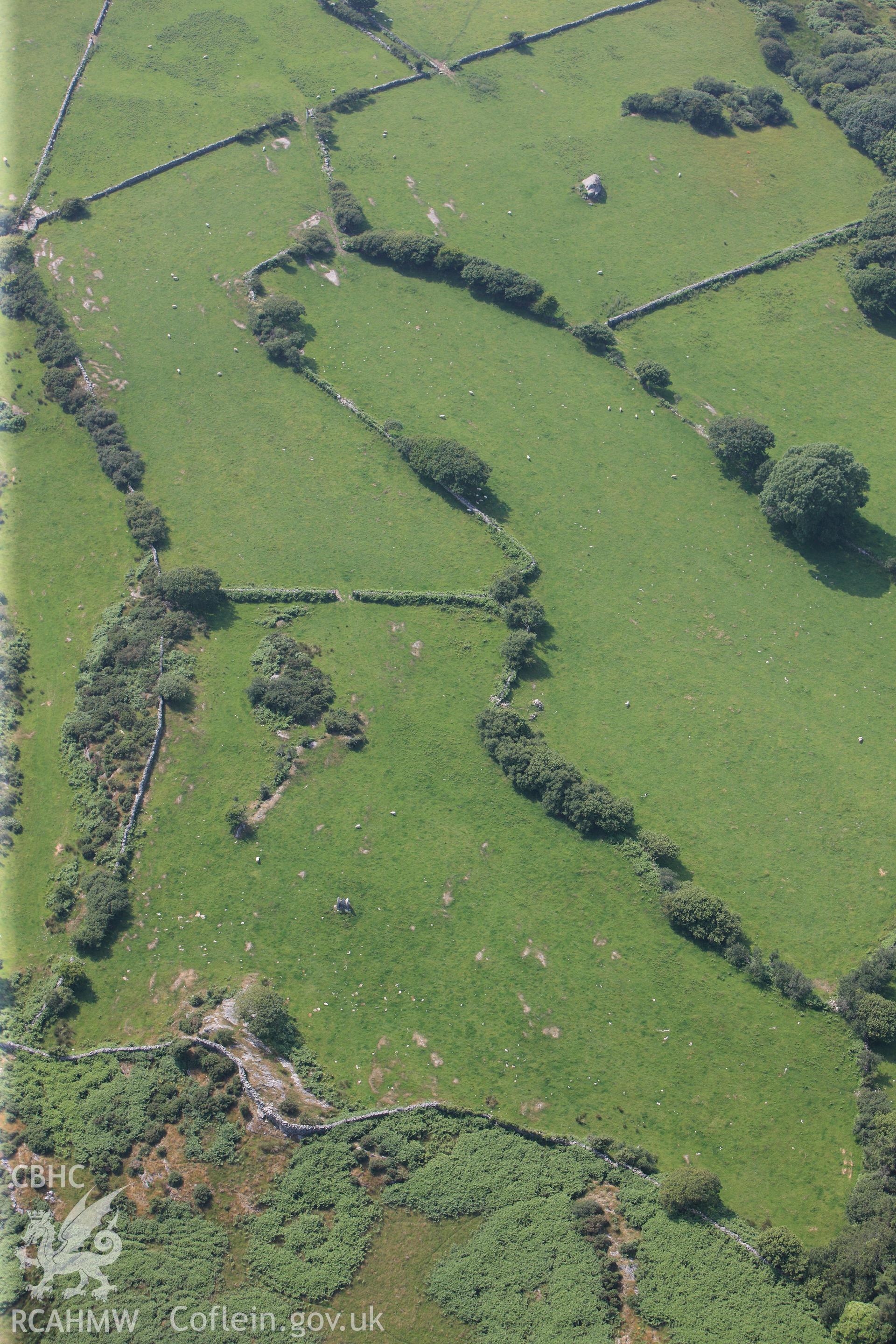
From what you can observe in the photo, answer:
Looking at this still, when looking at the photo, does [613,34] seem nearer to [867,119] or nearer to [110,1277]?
[867,119]

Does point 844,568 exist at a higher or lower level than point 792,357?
lower

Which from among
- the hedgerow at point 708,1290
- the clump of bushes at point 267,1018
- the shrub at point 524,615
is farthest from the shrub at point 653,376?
the hedgerow at point 708,1290

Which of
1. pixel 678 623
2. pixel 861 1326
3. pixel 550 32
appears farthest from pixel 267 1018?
pixel 550 32

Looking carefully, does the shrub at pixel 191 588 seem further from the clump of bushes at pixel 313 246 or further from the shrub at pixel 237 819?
the clump of bushes at pixel 313 246

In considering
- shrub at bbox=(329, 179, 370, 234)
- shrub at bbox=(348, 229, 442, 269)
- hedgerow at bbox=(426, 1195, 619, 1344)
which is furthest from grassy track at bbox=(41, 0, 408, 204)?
hedgerow at bbox=(426, 1195, 619, 1344)

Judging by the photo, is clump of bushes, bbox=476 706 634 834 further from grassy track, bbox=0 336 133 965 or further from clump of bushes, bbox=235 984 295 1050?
grassy track, bbox=0 336 133 965

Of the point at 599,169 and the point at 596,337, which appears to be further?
the point at 599,169

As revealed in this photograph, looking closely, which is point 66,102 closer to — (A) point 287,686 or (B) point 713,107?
(B) point 713,107
